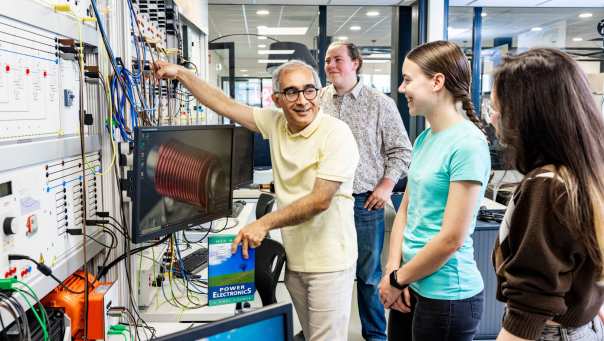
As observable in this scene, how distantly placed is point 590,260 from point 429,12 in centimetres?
371

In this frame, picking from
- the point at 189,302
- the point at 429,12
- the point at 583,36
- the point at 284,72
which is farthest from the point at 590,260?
the point at 583,36

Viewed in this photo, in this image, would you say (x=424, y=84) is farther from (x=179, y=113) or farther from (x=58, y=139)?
(x=179, y=113)

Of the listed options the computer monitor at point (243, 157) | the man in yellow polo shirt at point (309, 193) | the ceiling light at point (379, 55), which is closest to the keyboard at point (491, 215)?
the computer monitor at point (243, 157)

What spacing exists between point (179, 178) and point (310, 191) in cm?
40

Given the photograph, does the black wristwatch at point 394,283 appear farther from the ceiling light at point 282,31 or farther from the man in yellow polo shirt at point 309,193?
the ceiling light at point 282,31

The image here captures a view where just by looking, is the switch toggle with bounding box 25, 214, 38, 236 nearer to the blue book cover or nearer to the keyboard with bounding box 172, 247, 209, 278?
the blue book cover

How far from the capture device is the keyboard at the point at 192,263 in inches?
82.0

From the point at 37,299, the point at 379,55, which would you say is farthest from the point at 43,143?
the point at 379,55

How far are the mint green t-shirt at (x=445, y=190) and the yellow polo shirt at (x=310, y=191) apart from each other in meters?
0.22

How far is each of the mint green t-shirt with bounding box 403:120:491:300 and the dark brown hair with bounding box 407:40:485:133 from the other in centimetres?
9

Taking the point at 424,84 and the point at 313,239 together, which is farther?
the point at 313,239

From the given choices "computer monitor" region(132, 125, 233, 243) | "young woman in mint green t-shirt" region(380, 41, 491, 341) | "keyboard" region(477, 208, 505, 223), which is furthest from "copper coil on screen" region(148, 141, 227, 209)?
"keyboard" region(477, 208, 505, 223)

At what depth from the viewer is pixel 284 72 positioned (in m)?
1.60

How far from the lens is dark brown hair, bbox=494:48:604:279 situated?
0.88m
